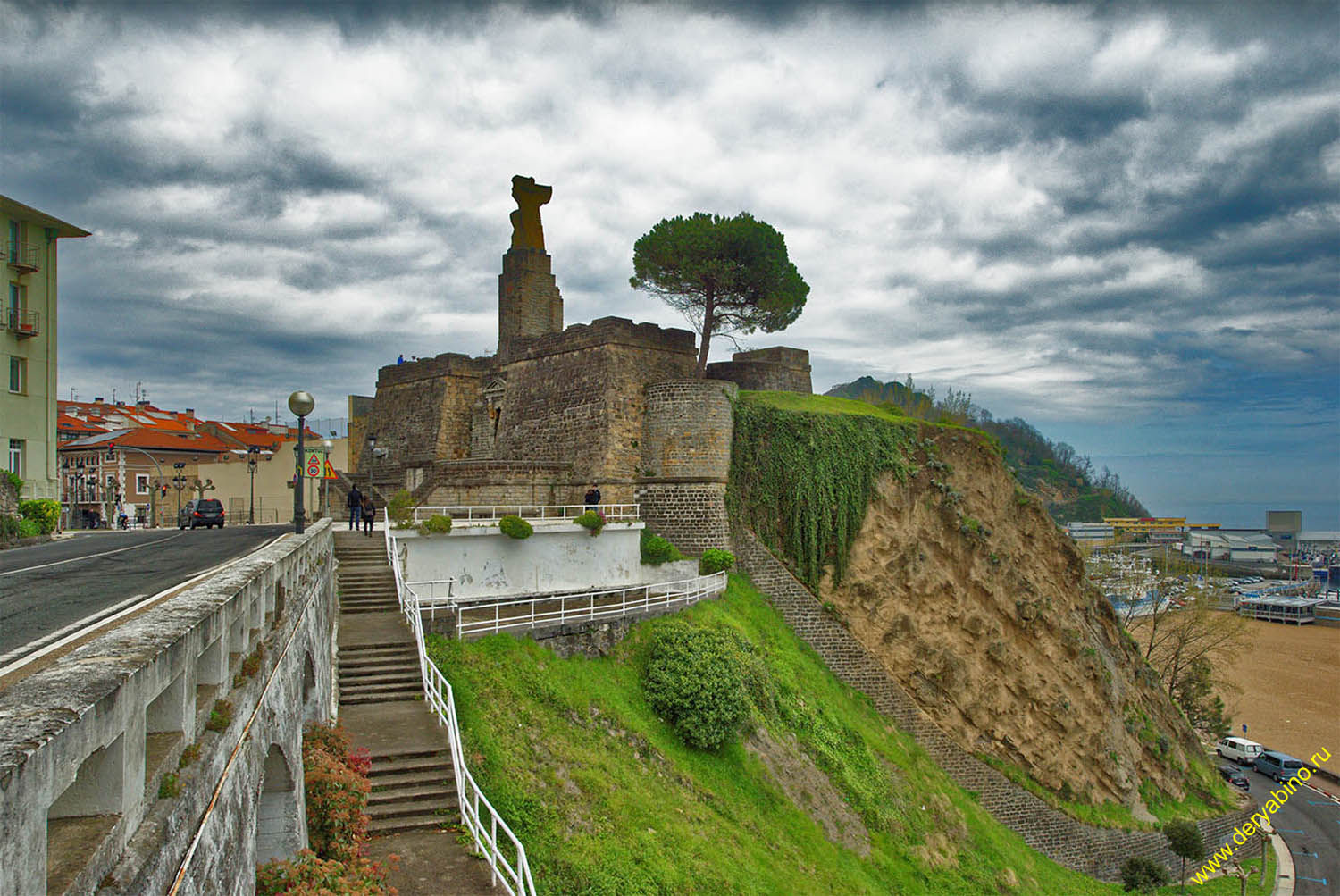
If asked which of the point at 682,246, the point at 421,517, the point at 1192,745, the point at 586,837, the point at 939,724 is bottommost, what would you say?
the point at 1192,745

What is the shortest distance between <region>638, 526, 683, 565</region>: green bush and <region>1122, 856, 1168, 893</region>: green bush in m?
16.1

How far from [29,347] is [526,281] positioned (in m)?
15.5

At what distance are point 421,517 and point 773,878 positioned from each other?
11.8 m

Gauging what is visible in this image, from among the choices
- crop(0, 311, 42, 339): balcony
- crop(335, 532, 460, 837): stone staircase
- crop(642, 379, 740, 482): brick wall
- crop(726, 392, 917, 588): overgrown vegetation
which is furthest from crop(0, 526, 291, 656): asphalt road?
crop(726, 392, 917, 588): overgrown vegetation

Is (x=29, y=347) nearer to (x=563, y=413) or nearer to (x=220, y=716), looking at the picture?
(x=563, y=413)

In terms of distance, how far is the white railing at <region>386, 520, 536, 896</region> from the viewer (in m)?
8.66

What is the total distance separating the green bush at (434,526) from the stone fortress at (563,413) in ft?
14.3

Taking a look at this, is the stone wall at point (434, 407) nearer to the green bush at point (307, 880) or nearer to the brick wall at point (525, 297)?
the brick wall at point (525, 297)

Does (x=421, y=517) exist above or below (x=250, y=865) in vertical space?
above

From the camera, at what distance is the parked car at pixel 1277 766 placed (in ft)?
117

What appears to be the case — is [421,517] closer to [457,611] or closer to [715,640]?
[457,611]

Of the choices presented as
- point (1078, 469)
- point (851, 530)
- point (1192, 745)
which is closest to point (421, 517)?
point (851, 530)

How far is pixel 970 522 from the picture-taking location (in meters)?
27.3

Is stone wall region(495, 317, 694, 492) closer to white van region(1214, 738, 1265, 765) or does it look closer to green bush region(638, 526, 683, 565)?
green bush region(638, 526, 683, 565)
